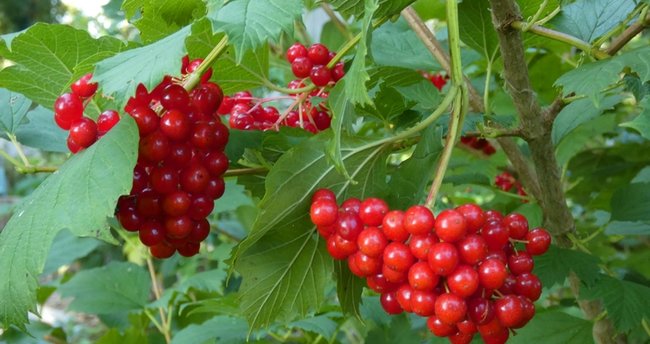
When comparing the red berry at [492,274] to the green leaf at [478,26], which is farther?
the green leaf at [478,26]

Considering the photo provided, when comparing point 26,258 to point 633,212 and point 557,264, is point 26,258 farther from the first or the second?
Result: point 633,212

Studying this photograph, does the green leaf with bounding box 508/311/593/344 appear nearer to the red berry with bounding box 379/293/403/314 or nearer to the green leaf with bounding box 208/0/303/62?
the red berry with bounding box 379/293/403/314

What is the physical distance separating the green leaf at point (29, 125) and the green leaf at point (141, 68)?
0.40 m

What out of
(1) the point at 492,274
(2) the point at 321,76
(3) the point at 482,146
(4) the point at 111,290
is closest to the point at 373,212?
(1) the point at 492,274

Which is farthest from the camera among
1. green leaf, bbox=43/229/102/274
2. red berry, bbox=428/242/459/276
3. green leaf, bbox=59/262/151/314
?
green leaf, bbox=43/229/102/274

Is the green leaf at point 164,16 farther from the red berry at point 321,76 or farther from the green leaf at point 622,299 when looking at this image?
the green leaf at point 622,299

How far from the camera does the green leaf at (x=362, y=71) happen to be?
705 millimetres

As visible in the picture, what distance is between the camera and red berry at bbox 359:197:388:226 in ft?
2.48

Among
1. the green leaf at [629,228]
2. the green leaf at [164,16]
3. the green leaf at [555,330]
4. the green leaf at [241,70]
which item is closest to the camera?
the green leaf at [164,16]

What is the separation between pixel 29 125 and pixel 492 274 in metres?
0.86

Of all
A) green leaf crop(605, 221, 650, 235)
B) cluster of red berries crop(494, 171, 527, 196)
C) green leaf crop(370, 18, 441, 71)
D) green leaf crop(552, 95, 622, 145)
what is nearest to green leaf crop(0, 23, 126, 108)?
green leaf crop(370, 18, 441, 71)

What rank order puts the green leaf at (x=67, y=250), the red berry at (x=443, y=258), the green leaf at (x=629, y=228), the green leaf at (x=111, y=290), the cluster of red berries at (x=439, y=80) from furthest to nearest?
1. the green leaf at (x=67, y=250)
2. the green leaf at (x=111, y=290)
3. the cluster of red berries at (x=439, y=80)
4. the green leaf at (x=629, y=228)
5. the red berry at (x=443, y=258)

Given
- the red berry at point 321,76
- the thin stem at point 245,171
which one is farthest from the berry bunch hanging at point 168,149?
the red berry at point 321,76

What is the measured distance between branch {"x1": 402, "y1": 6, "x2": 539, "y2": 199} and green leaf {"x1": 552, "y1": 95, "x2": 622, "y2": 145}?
0.31ft
